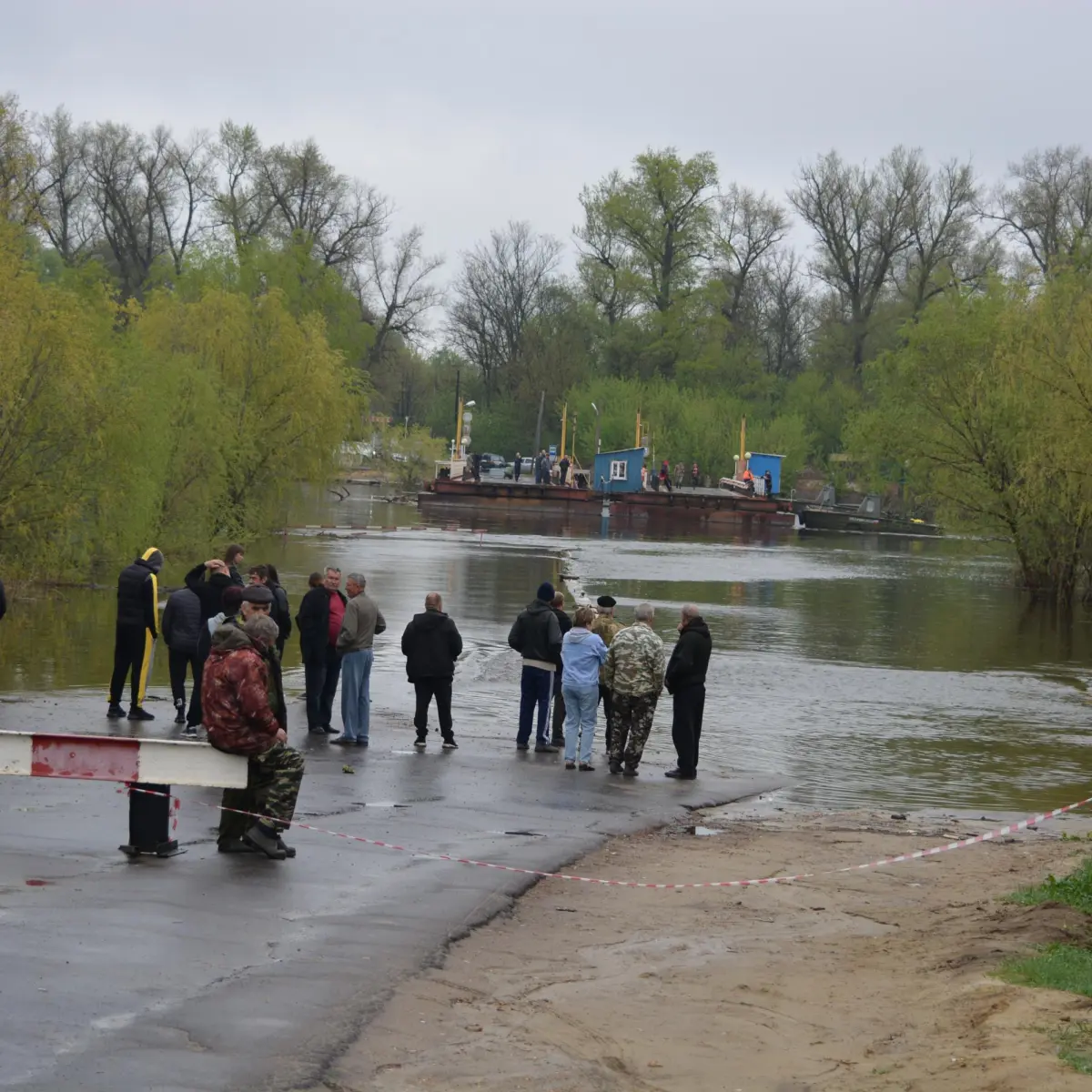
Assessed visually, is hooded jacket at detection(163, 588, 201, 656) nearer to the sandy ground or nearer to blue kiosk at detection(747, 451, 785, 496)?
the sandy ground

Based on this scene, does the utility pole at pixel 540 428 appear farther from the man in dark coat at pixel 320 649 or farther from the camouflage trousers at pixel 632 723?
the camouflage trousers at pixel 632 723

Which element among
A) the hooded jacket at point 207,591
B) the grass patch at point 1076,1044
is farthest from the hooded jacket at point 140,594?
the grass patch at point 1076,1044

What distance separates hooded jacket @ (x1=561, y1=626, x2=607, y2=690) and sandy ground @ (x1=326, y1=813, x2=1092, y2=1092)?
143 inches

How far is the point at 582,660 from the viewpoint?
15.5m

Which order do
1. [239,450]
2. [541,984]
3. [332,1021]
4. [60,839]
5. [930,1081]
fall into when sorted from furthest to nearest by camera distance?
[239,450]
[60,839]
[541,984]
[332,1021]
[930,1081]

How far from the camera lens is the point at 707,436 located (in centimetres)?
10150

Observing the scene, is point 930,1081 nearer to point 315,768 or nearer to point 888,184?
point 315,768

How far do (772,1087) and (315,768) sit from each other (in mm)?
8266

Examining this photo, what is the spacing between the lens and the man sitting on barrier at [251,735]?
9875 millimetres

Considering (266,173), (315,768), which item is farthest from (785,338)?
(315,768)

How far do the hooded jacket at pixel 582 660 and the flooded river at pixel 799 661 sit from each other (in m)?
1.36

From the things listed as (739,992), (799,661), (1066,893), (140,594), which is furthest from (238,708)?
(799,661)

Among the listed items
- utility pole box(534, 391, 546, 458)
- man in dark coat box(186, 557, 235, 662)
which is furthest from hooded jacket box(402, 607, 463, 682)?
utility pole box(534, 391, 546, 458)

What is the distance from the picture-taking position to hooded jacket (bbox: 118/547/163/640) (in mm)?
15961
